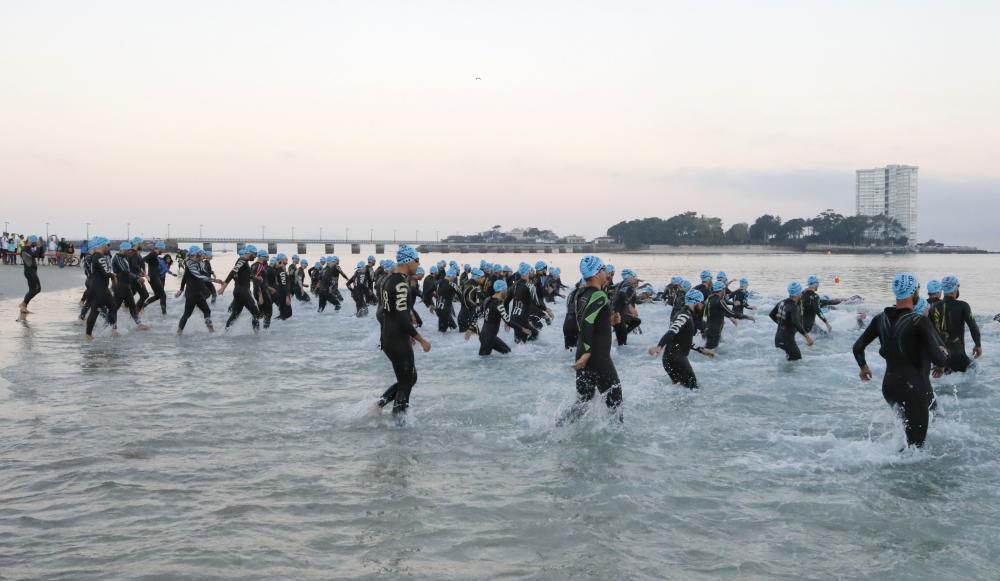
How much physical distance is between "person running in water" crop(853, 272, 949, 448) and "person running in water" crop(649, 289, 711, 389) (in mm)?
3167

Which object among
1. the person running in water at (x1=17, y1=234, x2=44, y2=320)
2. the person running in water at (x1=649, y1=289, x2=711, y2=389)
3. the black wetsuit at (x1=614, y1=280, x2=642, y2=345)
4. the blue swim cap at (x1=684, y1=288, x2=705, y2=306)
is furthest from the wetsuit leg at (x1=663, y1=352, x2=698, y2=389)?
the person running in water at (x1=17, y1=234, x2=44, y2=320)

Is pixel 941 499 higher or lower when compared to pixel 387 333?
lower

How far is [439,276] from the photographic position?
21.0m

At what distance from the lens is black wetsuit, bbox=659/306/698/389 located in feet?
33.7

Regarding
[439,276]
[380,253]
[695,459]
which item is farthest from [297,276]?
[380,253]

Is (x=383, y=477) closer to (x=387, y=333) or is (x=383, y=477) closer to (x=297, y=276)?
(x=387, y=333)

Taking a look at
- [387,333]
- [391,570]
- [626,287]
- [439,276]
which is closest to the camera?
[391,570]

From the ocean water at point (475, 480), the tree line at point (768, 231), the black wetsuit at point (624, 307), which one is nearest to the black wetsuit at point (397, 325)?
the ocean water at point (475, 480)

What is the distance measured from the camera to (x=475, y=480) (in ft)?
21.8

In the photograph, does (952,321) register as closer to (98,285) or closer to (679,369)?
(679,369)

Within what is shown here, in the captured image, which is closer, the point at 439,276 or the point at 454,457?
the point at 454,457

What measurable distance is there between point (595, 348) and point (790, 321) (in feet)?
23.6

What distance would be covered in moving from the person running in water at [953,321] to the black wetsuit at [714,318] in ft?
13.1

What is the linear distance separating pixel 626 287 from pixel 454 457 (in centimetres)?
972
